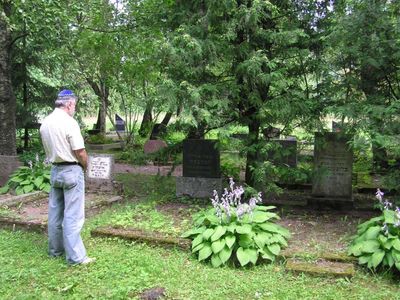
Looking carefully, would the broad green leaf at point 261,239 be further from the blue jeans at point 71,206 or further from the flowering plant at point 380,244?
the blue jeans at point 71,206

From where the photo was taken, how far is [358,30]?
622cm

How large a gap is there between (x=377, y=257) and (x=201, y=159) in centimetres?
421

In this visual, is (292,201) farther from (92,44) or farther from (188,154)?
(92,44)

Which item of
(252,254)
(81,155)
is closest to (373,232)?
(252,254)

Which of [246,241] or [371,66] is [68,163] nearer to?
[246,241]

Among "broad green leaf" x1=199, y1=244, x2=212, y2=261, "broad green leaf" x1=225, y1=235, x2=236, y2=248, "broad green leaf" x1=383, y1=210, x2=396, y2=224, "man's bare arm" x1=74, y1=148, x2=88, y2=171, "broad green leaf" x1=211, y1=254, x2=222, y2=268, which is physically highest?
"man's bare arm" x1=74, y1=148, x2=88, y2=171

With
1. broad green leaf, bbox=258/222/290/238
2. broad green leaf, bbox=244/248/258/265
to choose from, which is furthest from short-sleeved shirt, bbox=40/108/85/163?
broad green leaf, bbox=258/222/290/238

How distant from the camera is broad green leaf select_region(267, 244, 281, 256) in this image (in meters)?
5.11

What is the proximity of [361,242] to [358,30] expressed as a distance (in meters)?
2.93

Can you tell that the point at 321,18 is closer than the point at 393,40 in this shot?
No

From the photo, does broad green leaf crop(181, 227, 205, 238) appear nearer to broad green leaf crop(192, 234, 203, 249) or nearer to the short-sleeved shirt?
broad green leaf crop(192, 234, 203, 249)

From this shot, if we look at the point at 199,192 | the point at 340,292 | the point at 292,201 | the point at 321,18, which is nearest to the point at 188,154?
the point at 199,192

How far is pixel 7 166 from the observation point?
9.11 metres

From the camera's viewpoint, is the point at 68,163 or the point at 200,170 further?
the point at 200,170
